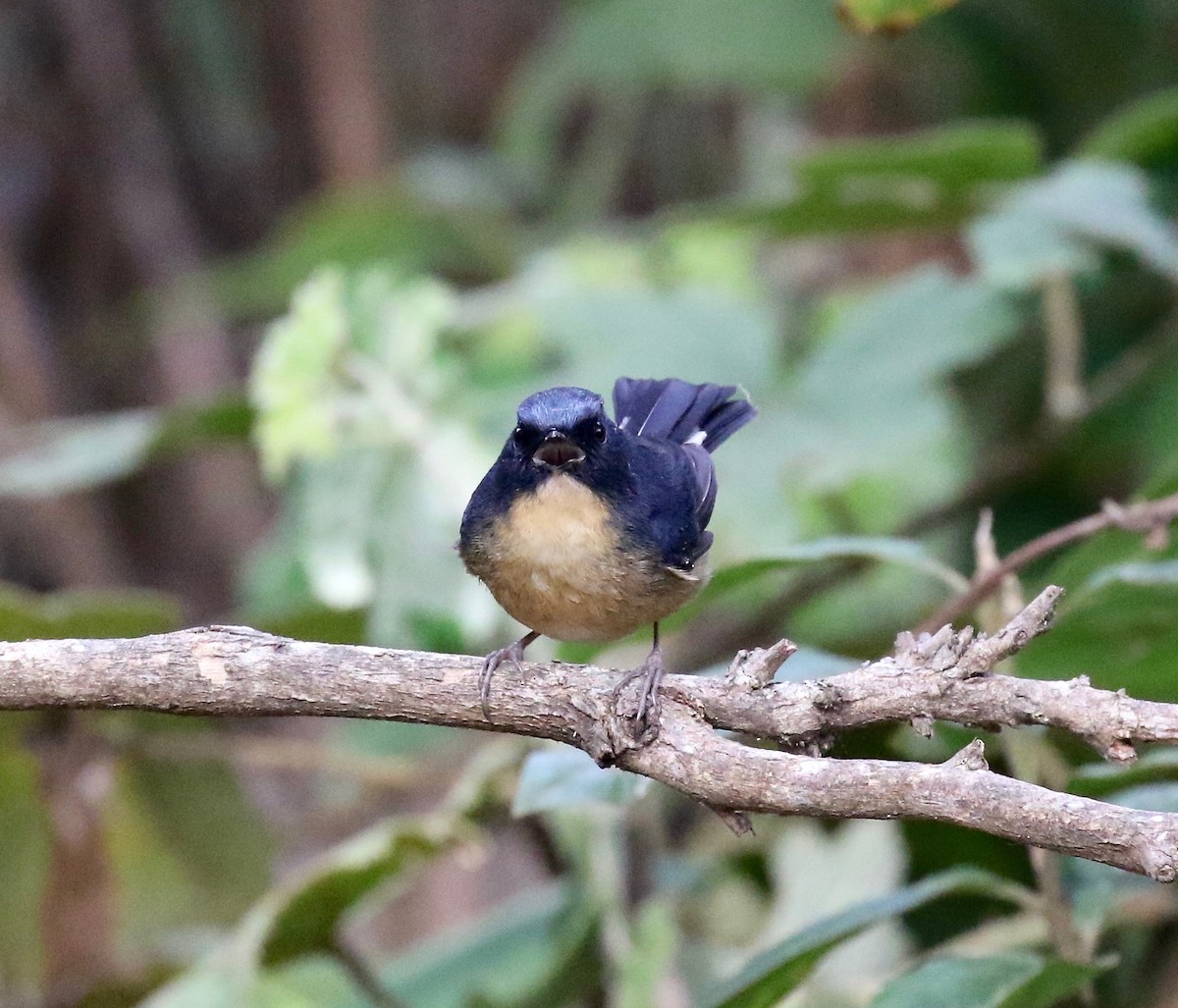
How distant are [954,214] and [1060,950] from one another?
2.33 meters

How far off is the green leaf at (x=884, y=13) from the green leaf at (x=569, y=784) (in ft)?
3.99

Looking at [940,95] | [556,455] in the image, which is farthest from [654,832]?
[940,95]

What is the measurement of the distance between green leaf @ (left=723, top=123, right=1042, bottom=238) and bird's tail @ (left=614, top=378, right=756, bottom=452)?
1.19 metres

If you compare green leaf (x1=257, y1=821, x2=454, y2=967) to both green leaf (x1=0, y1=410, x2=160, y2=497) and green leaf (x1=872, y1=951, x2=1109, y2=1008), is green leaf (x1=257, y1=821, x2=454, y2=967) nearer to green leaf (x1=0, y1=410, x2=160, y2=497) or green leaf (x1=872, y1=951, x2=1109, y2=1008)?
green leaf (x1=872, y1=951, x2=1109, y2=1008)

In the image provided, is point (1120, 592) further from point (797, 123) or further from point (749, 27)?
point (797, 123)

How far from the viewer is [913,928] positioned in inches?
123

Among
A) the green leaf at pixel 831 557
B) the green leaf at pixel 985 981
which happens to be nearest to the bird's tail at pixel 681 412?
the green leaf at pixel 831 557

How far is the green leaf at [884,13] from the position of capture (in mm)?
2299

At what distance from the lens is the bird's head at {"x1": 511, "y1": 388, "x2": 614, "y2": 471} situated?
2264 mm

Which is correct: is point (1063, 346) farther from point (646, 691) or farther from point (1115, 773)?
point (646, 691)

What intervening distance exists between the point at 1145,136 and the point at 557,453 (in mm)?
2239

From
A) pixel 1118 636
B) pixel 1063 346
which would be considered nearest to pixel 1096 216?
pixel 1063 346

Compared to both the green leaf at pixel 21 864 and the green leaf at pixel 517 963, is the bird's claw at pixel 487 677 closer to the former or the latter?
the green leaf at pixel 517 963

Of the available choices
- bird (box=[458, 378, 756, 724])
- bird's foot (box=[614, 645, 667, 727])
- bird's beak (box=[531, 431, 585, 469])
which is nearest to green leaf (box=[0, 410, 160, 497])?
bird (box=[458, 378, 756, 724])
